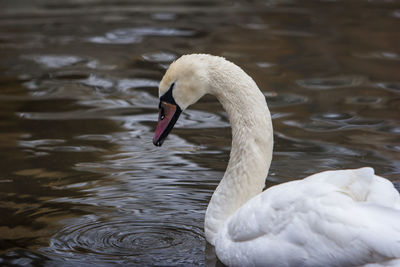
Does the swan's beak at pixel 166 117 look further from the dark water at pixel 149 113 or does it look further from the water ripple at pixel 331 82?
the water ripple at pixel 331 82

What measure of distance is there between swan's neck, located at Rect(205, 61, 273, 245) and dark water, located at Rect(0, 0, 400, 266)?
12.4 inches

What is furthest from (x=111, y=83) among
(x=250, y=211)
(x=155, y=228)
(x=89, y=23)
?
(x=250, y=211)

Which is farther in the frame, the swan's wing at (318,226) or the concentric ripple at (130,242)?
the concentric ripple at (130,242)

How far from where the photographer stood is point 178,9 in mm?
15172

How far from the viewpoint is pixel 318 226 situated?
470 cm

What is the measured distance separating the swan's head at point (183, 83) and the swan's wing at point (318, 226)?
1051 millimetres

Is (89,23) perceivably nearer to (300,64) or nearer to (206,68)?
(300,64)

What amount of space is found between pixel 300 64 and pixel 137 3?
5089mm

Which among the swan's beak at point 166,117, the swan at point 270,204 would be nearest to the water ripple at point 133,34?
the swan's beak at point 166,117

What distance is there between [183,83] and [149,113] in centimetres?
339

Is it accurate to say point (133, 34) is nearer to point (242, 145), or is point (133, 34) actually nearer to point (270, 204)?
point (242, 145)

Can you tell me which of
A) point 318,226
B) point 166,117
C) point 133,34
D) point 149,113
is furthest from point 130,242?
point 133,34

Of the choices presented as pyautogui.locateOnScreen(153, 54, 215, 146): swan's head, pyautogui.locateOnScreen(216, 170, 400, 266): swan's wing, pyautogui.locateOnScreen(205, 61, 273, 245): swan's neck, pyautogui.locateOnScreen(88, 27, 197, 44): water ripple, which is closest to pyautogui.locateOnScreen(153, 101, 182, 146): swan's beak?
pyautogui.locateOnScreen(153, 54, 215, 146): swan's head

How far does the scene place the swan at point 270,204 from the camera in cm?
459
